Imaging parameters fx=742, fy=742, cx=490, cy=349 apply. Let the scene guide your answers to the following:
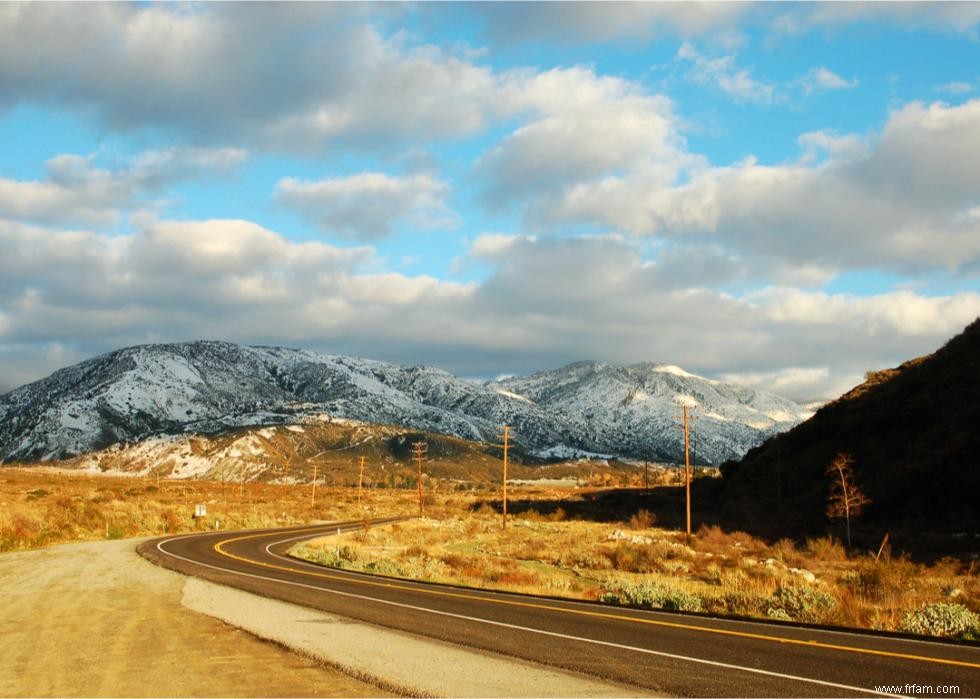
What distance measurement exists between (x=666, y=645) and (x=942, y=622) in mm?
6857

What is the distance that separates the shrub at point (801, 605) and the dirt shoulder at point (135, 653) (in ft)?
39.7

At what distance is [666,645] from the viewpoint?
13633 millimetres

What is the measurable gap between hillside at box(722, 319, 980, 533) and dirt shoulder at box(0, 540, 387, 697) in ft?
147

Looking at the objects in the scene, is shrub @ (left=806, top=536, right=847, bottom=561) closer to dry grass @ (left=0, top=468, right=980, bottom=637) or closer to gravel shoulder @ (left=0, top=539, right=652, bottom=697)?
dry grass @ (left=0, top=468, right=980, bottom=637)

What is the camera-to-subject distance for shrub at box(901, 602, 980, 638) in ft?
51.2

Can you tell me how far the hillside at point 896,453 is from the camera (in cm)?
4969

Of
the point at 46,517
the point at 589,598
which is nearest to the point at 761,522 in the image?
the point at 589,598

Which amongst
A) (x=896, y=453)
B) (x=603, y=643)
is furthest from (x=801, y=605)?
(x=896, y=453)

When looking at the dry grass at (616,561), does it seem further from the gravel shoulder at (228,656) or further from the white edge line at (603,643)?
the gravel shoulder at (228,656)

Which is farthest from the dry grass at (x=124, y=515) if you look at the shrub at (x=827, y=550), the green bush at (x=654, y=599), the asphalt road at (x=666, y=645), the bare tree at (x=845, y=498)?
the bare tree at (x=845, y=498)

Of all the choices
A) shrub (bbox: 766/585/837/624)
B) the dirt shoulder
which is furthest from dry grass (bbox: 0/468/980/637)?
the dirt shoulder

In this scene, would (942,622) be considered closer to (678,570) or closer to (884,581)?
(884,581)

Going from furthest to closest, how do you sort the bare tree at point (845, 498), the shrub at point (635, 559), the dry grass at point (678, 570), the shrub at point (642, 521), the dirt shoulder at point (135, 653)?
the shrub at point (642, 521) < the bare tree at point (845, 498) < the shrub at point (635, 559) < the dry grass at point (678, 570) < the dirt shoulder at point (135, 653)

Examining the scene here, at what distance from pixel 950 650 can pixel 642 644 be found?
530cm
